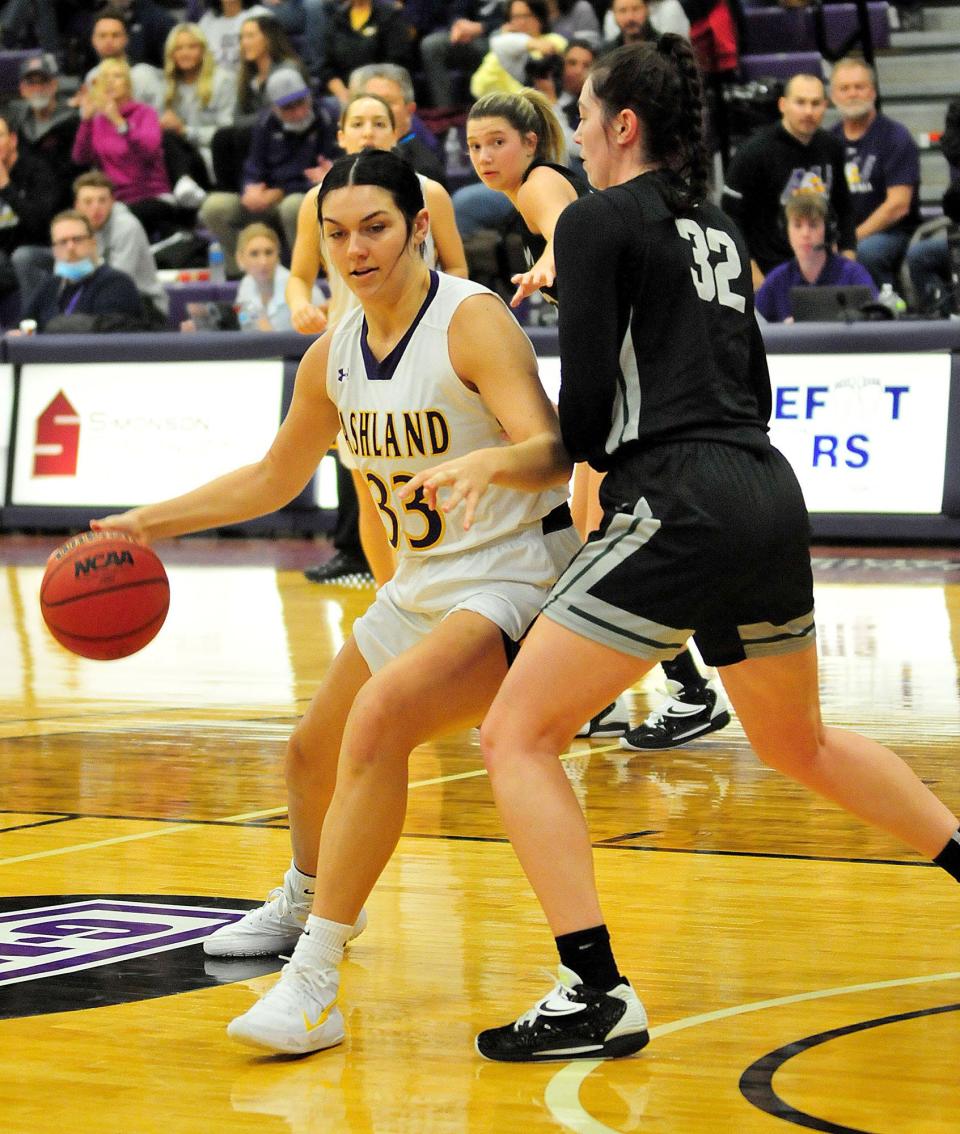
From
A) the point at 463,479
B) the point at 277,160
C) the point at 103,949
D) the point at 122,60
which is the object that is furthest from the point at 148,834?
the point at 122,60

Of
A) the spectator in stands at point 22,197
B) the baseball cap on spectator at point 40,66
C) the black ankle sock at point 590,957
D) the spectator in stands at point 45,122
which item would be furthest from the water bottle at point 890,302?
the black ankle sock at point 590,957

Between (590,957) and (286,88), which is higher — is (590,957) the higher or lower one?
the lower one

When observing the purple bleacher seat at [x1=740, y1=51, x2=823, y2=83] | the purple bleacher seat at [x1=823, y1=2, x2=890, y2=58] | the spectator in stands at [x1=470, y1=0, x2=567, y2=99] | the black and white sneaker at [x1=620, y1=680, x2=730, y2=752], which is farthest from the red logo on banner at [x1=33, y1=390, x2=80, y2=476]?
the black and white sneaker at [x1=620, y1=680, x2=730, y2=752]

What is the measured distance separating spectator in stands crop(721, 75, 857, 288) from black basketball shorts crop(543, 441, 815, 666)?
911 cm

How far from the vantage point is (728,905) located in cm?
425

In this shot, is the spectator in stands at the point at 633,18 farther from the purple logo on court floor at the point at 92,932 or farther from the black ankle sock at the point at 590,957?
the black ankle sock at the point at 590,957

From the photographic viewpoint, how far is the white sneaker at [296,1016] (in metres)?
3.26

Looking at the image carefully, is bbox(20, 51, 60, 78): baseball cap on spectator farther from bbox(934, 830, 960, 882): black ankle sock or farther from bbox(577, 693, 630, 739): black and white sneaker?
bbox(934, 830, 960, 882): black ankle sock

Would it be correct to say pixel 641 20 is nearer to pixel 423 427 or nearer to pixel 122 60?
pixel 122 60

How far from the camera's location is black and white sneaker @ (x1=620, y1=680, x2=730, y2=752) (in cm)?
619

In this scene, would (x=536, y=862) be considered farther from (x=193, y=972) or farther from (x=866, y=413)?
(x=866, y=413)

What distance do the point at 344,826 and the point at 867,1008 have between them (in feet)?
3.10

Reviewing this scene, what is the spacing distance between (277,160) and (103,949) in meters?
11.6

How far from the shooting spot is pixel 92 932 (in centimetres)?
409
